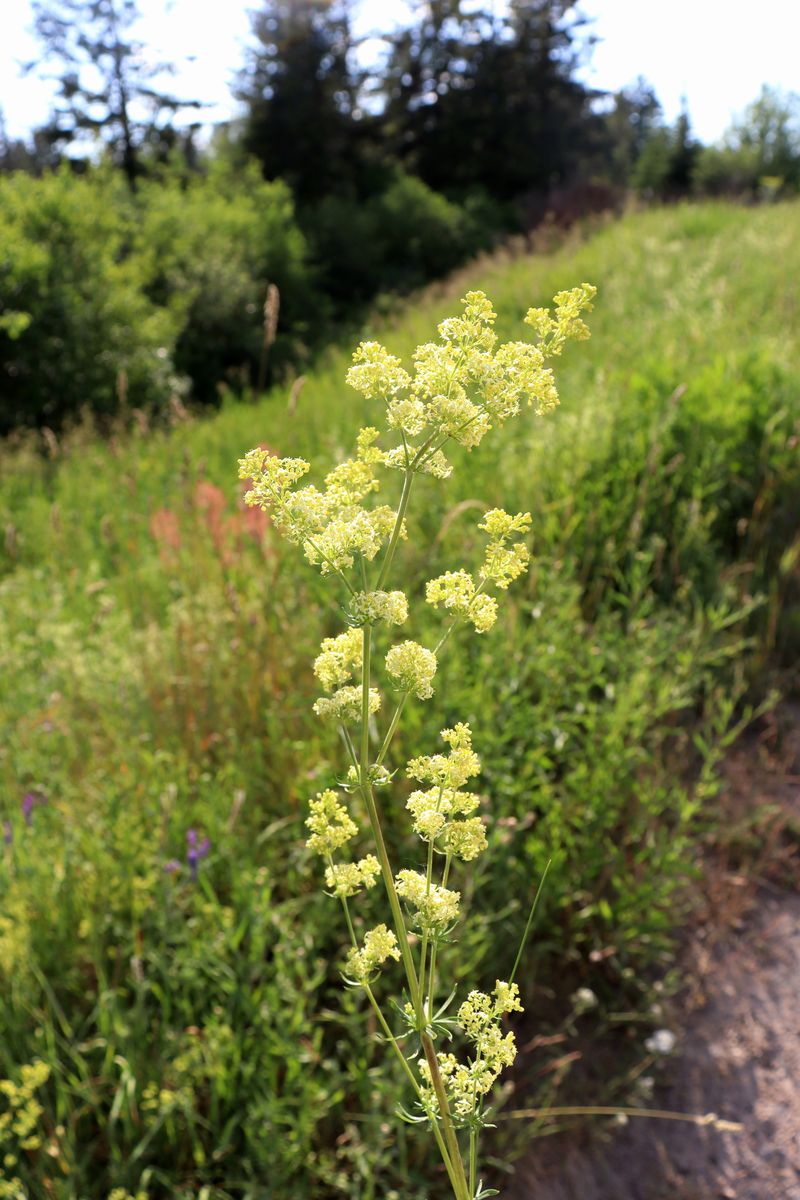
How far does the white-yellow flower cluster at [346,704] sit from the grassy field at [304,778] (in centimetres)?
152

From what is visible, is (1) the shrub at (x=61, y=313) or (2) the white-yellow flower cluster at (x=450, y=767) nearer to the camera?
(2) the white-yellow flower cluster at (x=450, y=767)

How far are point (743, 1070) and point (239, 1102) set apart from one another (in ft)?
4.67

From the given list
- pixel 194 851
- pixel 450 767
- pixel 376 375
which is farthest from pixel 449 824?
pixel 194 851

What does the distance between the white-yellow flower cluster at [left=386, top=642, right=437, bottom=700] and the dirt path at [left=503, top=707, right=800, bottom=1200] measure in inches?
80.5

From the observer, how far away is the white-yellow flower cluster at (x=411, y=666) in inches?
29.6

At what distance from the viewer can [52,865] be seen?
99.9 inches

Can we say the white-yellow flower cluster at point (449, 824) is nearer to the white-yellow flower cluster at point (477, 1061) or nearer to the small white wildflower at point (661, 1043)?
the white-yellow flower cluster at point (477, 1061)

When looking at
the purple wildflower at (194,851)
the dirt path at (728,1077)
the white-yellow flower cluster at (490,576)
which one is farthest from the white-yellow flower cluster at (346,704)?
the dirt path at (728,1077)

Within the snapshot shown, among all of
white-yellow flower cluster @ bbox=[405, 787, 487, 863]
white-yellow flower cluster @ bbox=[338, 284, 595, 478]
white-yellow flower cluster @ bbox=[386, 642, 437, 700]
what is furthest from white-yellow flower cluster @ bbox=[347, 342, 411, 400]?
white-yellow flower cluster @ bbox=[405, 787, 487, 863]

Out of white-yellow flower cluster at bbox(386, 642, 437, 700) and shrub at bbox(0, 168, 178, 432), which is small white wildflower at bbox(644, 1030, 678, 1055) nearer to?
white-yellow flower cluster at bbox(386, 642, 437, 700)

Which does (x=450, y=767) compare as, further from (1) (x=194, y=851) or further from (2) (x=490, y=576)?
(1) (x=194, y=851)

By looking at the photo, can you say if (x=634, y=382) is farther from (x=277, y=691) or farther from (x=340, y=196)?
(x=340, y=196)

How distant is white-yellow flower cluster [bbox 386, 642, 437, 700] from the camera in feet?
2.47

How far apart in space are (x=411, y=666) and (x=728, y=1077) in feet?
7.82
